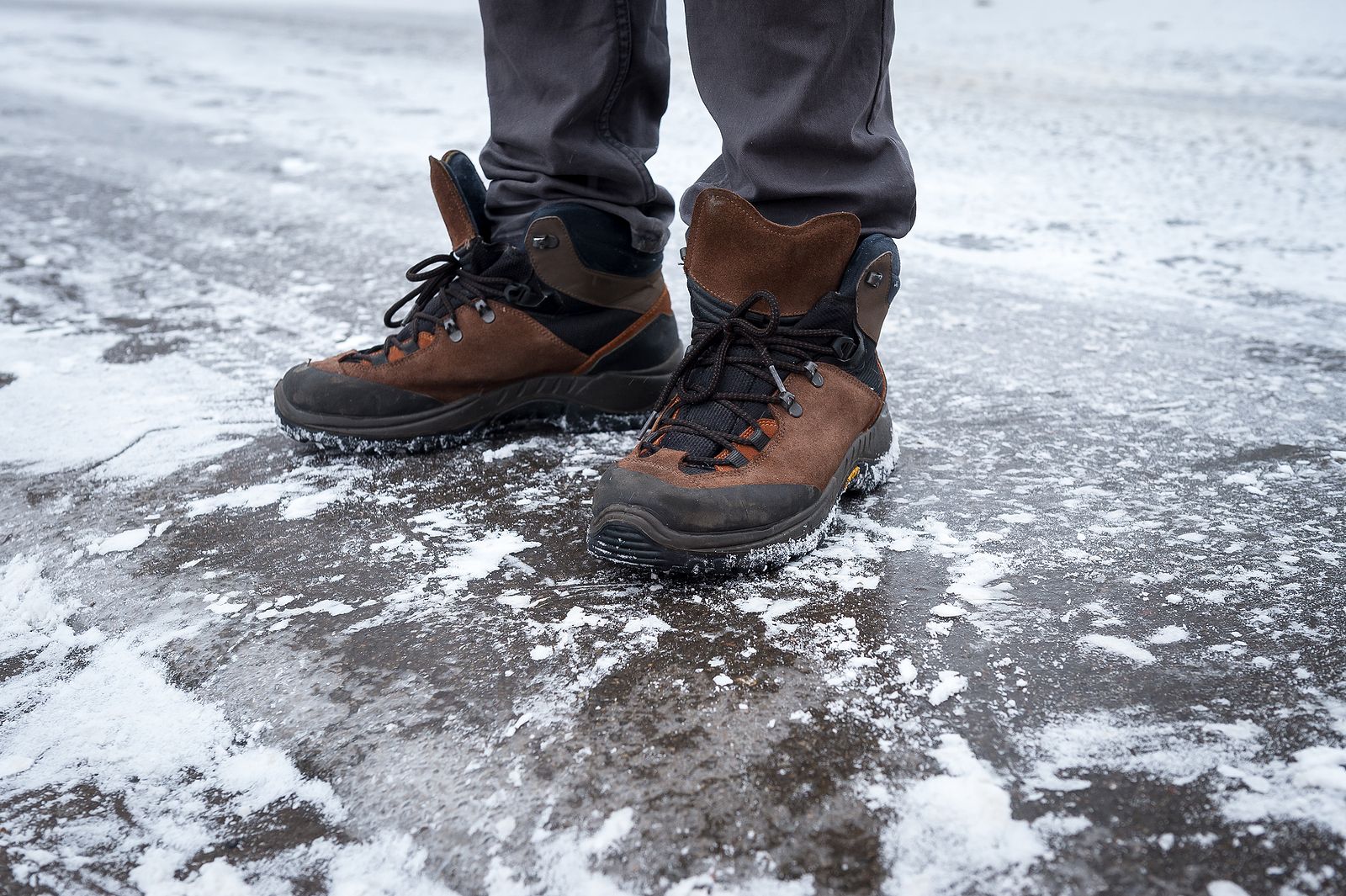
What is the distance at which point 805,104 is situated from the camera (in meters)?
1.29

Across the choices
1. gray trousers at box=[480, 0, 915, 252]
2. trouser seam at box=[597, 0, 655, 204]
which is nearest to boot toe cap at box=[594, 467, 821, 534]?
gray trousers at box=[480, 0, 915, 252]

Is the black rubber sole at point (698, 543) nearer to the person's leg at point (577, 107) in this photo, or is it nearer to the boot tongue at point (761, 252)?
the boot tongue at point (761, 252)

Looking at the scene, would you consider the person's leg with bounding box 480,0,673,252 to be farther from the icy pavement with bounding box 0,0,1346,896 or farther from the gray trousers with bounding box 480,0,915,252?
the icy pavement with bounding box 0,0,1346,896

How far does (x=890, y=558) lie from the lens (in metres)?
1.29

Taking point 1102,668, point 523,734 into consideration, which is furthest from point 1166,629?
point 523,734

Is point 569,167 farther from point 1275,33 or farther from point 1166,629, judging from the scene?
point 1275,33

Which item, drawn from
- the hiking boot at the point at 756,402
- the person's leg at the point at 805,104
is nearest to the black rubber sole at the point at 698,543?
the hiking boot at the point at 756,402

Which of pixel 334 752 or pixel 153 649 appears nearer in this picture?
pixel 334 752

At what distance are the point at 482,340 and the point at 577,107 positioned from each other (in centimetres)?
38

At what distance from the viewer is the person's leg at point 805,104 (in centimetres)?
128

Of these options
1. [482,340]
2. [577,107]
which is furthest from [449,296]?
[577,107]

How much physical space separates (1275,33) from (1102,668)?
320 inches

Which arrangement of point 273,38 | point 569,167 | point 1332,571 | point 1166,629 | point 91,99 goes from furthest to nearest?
point 273,38
point 91,99
point 569,167
point 1332,571
point 1166,629

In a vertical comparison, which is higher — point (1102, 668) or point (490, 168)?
point (490, 168)
